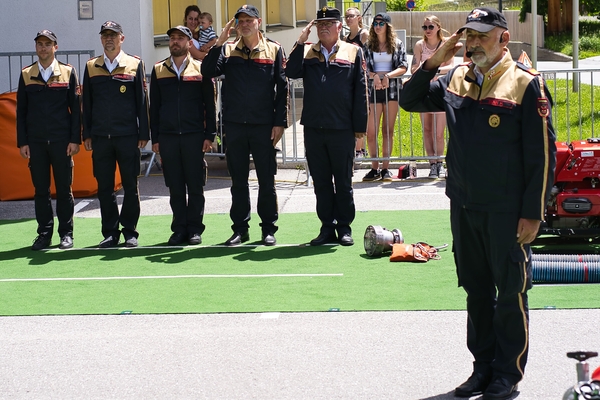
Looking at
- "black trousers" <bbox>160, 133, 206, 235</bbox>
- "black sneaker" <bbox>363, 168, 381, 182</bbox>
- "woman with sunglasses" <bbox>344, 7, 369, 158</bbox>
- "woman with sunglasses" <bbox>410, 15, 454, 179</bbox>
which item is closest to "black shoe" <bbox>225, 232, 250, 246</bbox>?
"black trousers" <bbox>160, 133, 206, 235</bbox>

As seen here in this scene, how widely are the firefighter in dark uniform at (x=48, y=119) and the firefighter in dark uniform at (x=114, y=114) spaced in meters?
0.18

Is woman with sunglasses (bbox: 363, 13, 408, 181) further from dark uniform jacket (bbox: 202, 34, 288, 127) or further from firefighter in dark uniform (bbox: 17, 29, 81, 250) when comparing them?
firefighter in dark uniform (bbox: 17, 29, 81, 250)

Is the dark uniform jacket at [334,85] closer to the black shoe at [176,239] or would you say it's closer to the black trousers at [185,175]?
the black trousers at [185,175]

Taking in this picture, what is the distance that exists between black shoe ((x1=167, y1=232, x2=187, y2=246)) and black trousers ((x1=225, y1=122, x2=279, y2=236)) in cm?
54

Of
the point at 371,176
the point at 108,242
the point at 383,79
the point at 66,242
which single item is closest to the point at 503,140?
the point at 108,242

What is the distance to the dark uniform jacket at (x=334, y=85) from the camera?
977 cm

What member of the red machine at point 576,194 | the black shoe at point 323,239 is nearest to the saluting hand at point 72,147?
the black shoe at point 323,239

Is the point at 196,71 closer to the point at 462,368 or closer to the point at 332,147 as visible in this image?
the point at 332,147

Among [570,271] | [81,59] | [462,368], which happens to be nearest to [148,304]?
[462,368]

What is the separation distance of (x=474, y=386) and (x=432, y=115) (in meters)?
8.15

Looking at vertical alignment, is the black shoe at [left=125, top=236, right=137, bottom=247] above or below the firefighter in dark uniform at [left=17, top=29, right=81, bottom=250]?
below

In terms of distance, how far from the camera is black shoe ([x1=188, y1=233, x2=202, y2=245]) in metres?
10.3

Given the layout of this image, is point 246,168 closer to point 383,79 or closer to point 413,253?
point 413,253

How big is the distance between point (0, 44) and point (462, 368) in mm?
11489
